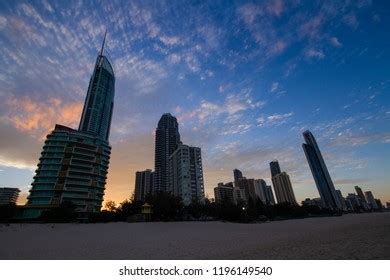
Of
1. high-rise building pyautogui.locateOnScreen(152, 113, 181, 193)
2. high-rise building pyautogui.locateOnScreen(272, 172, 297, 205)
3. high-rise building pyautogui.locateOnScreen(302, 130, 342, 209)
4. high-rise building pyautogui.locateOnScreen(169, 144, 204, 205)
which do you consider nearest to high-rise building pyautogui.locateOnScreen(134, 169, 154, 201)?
high-rise building pyautogui.locateOnScreen(152, 113, 181, 193)

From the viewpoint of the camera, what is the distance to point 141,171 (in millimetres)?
159625

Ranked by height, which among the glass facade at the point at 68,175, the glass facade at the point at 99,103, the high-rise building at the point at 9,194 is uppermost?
the glass facade at the point at 99,103

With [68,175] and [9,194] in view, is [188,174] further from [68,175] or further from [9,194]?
[9,194]

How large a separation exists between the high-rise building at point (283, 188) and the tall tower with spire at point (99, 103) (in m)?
148

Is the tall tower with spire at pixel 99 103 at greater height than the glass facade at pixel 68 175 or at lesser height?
greater

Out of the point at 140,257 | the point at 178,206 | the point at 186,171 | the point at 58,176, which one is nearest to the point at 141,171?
the point at 186,171

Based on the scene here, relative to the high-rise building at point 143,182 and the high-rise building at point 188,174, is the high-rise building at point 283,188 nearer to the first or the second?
the high-rise building at point 188,174

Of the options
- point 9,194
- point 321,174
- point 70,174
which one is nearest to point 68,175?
point 70,174

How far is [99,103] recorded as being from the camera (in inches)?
4678

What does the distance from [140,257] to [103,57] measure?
159 m

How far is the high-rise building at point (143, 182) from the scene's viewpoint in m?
150

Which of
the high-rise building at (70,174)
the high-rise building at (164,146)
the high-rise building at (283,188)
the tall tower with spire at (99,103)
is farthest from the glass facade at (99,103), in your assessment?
the high-rise building at (283,188)

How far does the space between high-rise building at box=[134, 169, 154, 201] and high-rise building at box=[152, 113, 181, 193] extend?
9.82 meters

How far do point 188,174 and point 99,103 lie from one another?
6880 cm
